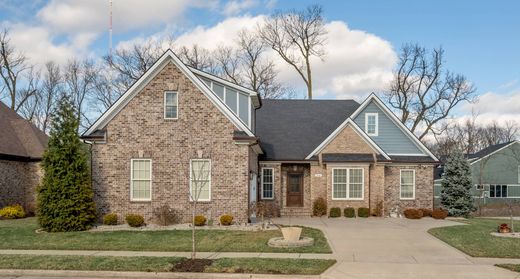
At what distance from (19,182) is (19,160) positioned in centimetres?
121

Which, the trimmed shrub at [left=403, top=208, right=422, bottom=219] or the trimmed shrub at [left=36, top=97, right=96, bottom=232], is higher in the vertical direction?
the trimmed shrub at [left=36, top=97, right=96, bottom=232]

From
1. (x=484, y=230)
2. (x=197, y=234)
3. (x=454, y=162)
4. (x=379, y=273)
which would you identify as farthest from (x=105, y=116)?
(x=454, y=162)

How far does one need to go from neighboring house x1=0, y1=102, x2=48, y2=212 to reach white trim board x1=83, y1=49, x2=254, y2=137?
8.08 m

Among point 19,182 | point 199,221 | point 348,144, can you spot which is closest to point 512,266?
point 199,221

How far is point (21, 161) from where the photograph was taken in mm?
28375

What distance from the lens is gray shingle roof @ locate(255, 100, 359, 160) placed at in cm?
2914

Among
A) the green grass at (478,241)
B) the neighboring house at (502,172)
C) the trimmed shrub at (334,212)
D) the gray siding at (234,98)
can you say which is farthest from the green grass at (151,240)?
the neighboring house at (502,172)

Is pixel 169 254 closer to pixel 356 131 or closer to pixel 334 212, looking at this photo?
pixel 334 212

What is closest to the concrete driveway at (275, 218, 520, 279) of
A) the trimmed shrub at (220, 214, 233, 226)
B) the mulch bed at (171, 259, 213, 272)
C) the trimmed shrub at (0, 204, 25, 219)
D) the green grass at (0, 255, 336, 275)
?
the green grass at (0, 255, 336, 275)

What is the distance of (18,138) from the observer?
2973cm

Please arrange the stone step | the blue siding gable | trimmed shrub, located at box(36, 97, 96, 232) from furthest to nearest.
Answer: the blue siding gable
the stone step
trimmed shrub, located at box(36, 97, 96, 232)

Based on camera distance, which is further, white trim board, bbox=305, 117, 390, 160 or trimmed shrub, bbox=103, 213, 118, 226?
white trim board, bbox=305, 117, 390, 160

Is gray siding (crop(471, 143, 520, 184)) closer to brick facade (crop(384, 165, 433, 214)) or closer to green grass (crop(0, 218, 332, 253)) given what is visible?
brick facade (crop(384, 165, 433, 214))

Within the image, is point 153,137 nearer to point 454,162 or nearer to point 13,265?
point 13,265
